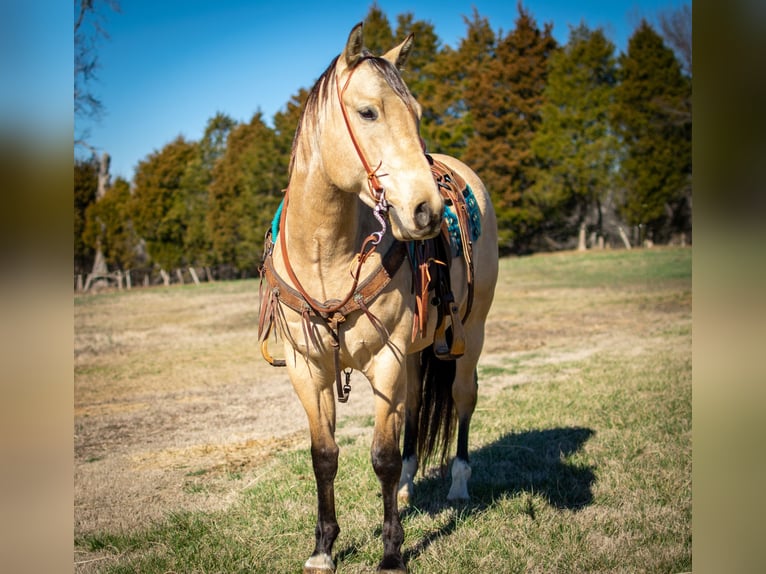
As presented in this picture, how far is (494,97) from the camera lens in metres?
21.0

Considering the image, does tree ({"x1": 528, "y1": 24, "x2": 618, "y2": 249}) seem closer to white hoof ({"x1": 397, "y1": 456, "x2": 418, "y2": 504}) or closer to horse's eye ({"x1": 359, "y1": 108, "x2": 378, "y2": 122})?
white hoof ({"x1": 397, "y1": 456, "x2": 418, "y2": 504})

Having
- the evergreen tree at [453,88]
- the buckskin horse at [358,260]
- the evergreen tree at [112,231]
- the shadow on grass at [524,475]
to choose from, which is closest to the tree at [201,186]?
the evergreen tree at [112,231]

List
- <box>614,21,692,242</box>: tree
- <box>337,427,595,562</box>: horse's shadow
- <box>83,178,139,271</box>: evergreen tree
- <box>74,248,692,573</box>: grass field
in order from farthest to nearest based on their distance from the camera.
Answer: <box>83,178,139,271</box>: evergreen tree → <box>614,21,692,242</box>: tree → <box>337,427,595,562</box>: horse's shadow → <box>74,248,692,573</box>: grass field

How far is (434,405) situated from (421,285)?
52.2 inches

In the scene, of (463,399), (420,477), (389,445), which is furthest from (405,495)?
(389,445)

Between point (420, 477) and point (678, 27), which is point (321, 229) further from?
point (678, 27)

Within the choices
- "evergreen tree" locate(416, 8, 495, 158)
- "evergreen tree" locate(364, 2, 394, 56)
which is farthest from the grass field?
"evergreen tree" locate(416, 8, 495, 158)

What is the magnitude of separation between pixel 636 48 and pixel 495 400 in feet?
66.1

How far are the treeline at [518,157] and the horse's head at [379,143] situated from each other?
17.9 metres

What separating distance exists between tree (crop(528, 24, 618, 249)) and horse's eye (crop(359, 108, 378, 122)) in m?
20.4

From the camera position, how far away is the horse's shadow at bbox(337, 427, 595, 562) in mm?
3662
